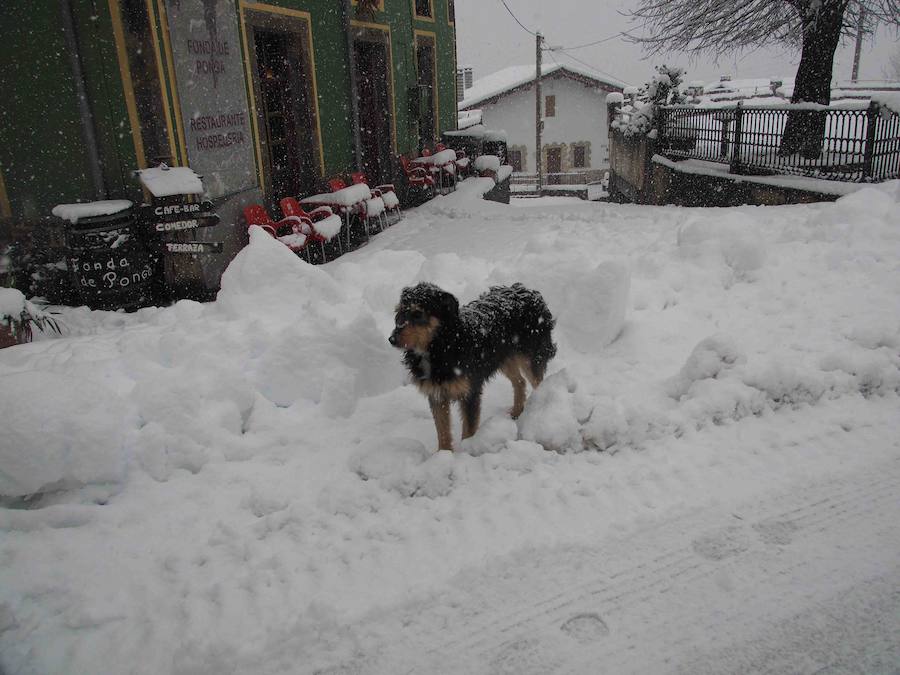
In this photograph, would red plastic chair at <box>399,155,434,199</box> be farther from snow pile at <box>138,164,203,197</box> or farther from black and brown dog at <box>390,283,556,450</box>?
black and brown dog at <box>390,283,556,450</box>

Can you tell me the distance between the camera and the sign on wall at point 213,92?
21.8 feet

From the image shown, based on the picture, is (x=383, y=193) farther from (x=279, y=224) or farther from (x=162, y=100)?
(x=162, y=100)

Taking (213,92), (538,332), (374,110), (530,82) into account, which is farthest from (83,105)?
(530,82)

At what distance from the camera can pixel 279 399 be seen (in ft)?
13.9

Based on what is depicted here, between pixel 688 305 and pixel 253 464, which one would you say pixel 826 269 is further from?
pixel 253 464

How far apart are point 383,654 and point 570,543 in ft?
3.21

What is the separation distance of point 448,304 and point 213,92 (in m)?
5.37

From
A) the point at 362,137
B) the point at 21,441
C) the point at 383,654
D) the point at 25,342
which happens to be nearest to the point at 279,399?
the point at 21,441

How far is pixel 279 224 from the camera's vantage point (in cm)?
777

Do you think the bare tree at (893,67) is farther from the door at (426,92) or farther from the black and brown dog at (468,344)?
the black and brown dog at (468,344)

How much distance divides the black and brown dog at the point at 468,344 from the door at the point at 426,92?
12.2 m

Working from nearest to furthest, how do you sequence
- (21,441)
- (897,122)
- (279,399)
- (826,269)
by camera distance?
(21,441)
(279,399)
(826,269)
(897,122)

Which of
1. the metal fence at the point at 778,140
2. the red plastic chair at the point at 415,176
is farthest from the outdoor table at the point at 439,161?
the metal fence at the point at 778,140

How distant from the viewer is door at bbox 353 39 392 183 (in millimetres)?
12660
